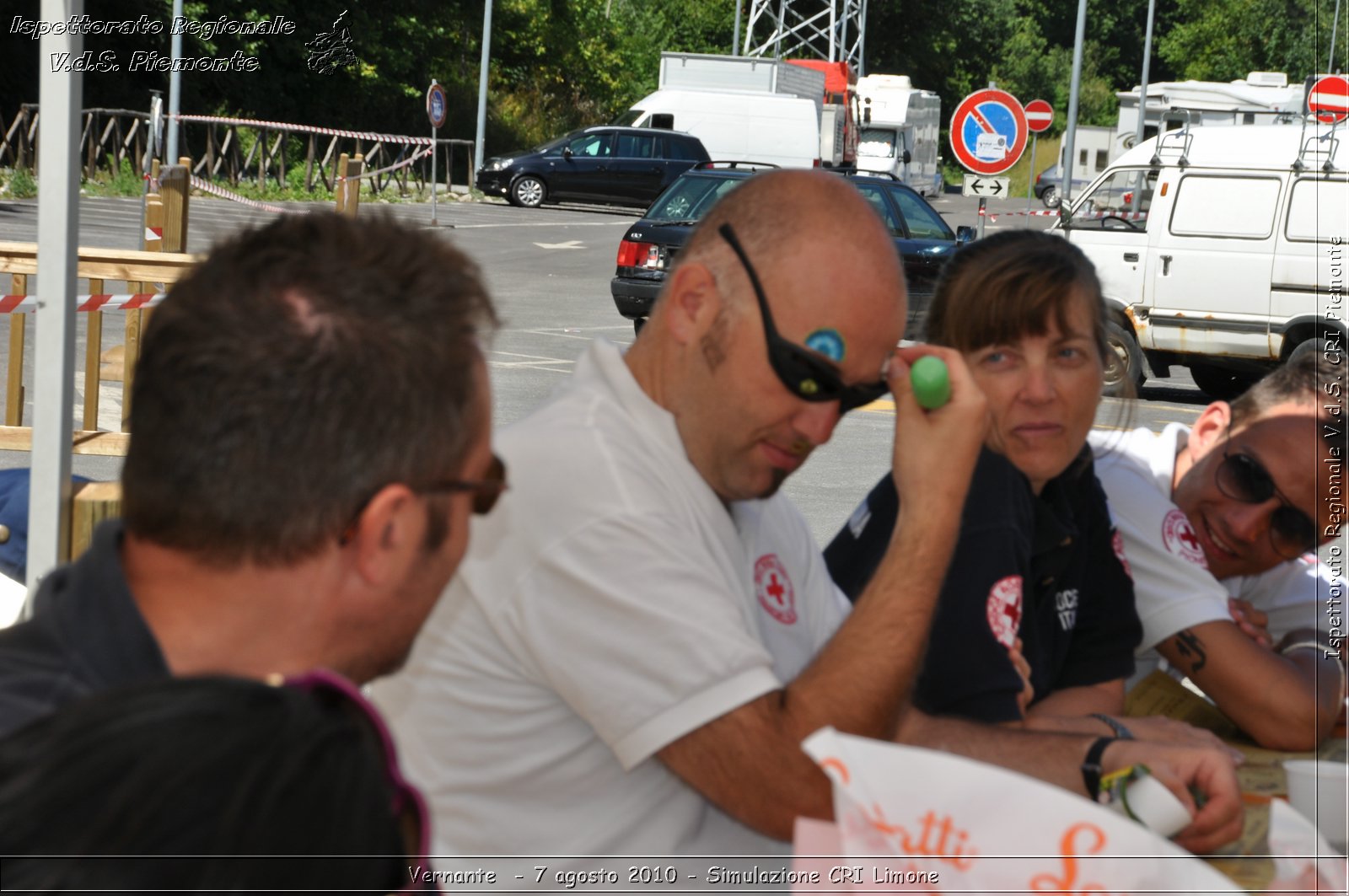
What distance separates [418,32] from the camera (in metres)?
39.9

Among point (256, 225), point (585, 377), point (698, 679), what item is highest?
point (256, 225)

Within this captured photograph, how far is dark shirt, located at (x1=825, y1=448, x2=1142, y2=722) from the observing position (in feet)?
7.82

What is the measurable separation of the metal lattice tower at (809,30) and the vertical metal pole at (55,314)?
44444 millimetres

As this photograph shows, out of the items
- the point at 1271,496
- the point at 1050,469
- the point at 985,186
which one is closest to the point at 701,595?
the point at 1050,469

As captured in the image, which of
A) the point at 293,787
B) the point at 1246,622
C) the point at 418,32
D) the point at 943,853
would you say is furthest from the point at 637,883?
the point at 418,32

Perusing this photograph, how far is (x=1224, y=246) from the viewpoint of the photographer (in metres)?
13.2

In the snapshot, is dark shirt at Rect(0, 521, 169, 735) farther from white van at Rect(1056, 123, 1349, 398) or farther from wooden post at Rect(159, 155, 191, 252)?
white van at Rect(1056, 123, 1349, 398)

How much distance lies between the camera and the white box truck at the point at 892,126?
144 feet

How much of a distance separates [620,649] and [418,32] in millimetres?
40078

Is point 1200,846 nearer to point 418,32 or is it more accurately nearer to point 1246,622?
point 1246,622

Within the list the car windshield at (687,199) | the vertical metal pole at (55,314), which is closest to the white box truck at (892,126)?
the car windshield at (687,199)

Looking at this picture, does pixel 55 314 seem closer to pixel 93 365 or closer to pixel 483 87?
pixel 93 365

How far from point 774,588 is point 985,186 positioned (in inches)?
642

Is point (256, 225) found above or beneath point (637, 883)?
above
